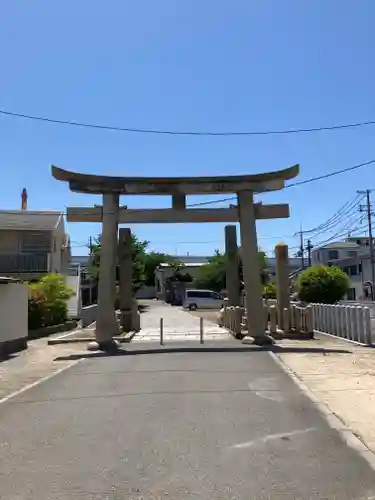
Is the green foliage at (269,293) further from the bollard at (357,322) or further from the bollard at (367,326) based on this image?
the bollard at (367,326)

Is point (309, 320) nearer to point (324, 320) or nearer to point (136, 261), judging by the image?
point (324, 320)

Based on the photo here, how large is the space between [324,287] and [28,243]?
69.1 feet

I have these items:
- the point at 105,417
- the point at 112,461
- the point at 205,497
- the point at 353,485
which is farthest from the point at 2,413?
the point at 353,485

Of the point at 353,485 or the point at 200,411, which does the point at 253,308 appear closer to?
the point at 200,411

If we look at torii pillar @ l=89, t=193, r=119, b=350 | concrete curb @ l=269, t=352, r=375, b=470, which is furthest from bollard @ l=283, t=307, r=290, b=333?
concrete curb @ l=269, t=352, r=375, b=470

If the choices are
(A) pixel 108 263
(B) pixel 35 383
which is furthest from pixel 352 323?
(B) pixel 35 383

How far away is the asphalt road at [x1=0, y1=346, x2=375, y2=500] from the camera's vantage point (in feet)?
18.2

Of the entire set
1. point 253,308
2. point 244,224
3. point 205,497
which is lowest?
point 205,497

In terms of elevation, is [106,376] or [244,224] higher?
[244,224]

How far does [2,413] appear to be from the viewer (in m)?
9.68

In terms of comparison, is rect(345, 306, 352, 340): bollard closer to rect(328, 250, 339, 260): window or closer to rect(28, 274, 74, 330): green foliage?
rect(28, 274, 74, 330): green foliage

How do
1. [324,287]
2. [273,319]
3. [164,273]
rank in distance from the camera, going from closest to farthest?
[273,319], [324,287], [164,273]

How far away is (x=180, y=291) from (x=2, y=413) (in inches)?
2730

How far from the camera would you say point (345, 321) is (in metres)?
22.6
